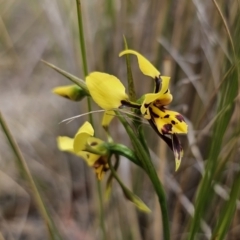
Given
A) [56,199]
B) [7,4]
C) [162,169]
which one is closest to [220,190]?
[162,169]

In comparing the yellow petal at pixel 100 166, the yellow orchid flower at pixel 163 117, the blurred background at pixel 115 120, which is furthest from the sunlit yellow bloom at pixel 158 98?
the blurred background at pixel 115 120

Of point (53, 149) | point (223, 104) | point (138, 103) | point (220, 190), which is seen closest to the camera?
point (138, 103)

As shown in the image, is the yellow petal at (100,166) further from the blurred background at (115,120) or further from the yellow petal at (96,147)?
the blurred background at (115,120)

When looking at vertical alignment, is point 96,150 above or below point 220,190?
above

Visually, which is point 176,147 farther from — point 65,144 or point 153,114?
point 65,144

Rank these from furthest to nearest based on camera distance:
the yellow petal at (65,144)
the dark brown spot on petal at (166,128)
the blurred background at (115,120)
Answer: the blurred background at (115,120) < the yellow petal at (65,144) < the dark brown spot on petal at (166,128)

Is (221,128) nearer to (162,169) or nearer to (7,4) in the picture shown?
(162,169)

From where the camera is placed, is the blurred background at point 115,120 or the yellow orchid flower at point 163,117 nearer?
the yellow orchid flower at point 163,117

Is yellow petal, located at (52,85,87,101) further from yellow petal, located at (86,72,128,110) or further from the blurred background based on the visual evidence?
the blurred background

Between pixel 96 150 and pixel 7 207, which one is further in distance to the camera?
pixel 7 207
